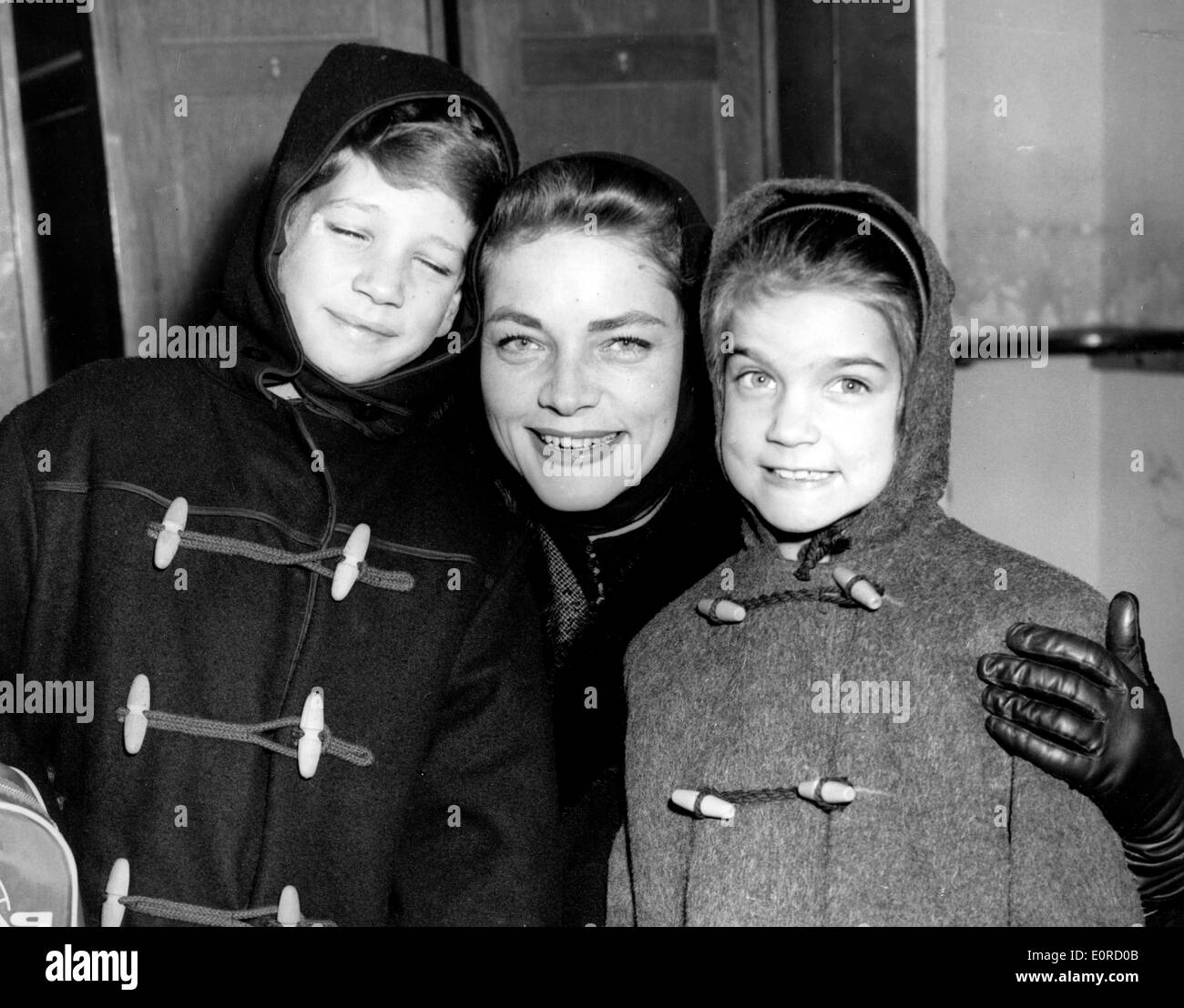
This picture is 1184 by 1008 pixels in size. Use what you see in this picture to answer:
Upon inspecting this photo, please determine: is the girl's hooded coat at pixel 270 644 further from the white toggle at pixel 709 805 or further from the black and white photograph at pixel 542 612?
the white toggle at pixel 709 805

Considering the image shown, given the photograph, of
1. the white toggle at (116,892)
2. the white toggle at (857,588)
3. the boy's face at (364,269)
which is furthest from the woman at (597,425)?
the white toggle at (116,892)

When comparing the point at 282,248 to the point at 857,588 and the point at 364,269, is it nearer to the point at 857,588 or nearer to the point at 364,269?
the point at 364,269

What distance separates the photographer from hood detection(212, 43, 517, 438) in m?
1.76

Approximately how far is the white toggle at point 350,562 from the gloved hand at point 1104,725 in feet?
2.60

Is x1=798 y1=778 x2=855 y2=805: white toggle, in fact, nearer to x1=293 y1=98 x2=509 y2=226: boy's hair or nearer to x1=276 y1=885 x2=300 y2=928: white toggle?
x1=276 y1=885 x2=300 y2=928: white toggle

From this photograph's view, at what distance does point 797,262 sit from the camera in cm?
155

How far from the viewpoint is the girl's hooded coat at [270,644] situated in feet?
5.25

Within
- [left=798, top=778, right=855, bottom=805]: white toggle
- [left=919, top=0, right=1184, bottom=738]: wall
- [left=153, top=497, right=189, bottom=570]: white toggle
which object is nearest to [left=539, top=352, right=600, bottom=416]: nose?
[left=153, top=497, right=189, bottom=570]: white toggle

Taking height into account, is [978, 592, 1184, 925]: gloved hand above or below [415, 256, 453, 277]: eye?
below

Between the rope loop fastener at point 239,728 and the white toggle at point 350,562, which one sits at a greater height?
the white toggle at point 350,562

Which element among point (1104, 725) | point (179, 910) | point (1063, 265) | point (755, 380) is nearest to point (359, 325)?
point (755, 380)
